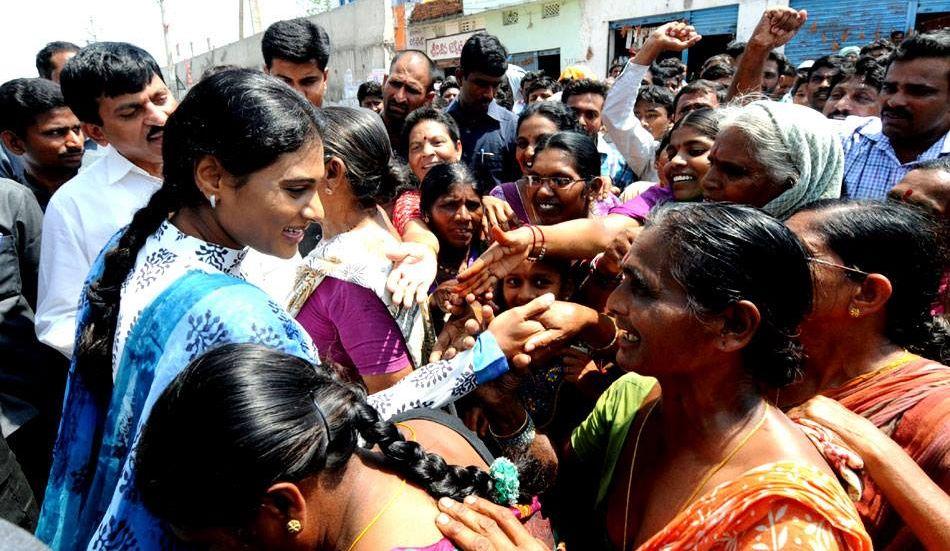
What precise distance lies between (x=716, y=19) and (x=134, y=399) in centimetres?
1208

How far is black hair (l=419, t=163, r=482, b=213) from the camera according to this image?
119 inches

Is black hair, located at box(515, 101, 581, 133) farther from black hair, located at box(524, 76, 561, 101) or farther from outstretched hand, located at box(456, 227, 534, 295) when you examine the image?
black hair, located at box(524, 76, 561, 101)

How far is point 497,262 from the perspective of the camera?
2.37 meters

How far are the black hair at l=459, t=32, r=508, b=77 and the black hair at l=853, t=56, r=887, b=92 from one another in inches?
131

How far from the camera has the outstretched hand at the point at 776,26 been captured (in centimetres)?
335

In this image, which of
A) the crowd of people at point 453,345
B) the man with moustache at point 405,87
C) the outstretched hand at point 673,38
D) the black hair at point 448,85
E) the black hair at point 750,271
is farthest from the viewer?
the black hair at point 448,85

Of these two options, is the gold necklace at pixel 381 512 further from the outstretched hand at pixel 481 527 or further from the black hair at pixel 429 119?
the black hair at pixel 429 119

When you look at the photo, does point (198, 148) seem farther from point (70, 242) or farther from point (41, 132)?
point (41, 132)

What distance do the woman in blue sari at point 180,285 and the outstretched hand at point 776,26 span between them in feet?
9.51

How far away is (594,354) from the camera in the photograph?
7.73 feet

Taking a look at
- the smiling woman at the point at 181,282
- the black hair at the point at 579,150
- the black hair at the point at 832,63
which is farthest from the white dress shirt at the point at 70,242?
the black hair at the point at 832,63

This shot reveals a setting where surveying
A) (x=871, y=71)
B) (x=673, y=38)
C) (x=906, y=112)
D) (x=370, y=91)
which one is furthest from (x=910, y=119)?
(x=370, y=91)

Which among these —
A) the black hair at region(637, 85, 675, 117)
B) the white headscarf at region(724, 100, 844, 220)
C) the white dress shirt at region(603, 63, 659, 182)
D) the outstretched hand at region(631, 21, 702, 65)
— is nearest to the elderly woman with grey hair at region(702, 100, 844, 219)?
the white headscarf at region(724, 100, 844, 220)

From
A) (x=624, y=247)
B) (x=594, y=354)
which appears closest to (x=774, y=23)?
(x=624, y=247)
